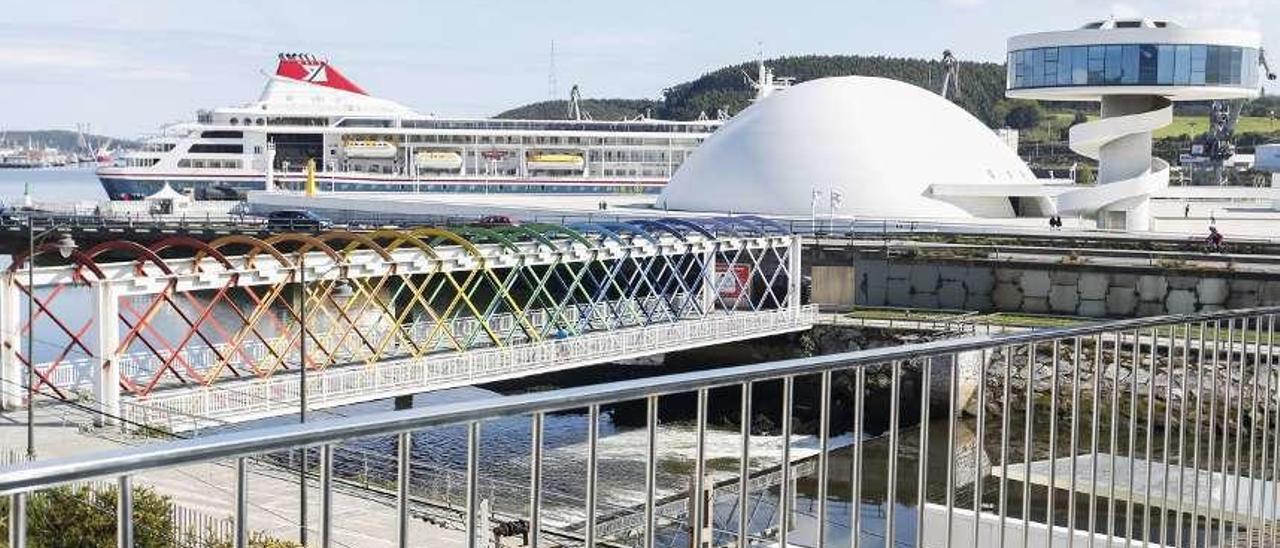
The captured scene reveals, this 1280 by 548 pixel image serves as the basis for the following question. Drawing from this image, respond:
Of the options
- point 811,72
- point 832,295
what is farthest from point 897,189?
point 811,72

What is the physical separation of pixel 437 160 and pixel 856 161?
47.4m

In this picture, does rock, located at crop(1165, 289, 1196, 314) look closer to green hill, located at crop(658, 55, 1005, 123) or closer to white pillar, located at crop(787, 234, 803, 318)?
white pillar, located at crop(787, 234, 803, 318)

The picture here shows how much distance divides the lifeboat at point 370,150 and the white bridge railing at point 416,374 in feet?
236

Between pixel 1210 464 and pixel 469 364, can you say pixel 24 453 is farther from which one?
pixel 1210 464

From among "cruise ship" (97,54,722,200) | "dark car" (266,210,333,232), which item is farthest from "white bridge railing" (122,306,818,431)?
"cruise ship" (97,54,722,200)

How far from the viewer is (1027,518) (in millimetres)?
5711

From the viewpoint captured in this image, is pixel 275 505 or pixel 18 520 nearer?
pixel 18 520

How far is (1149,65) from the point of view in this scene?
5531cm

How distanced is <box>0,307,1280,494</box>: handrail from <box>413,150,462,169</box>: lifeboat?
10324 cm

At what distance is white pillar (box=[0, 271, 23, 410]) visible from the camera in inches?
957

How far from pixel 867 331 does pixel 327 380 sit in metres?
17.0

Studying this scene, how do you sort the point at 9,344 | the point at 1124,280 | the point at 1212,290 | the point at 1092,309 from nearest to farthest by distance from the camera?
the point at 9,344 → the point at 1212,290 → the point at 1124,280 → the point at 1092,309

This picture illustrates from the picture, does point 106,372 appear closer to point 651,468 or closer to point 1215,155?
point 651,468

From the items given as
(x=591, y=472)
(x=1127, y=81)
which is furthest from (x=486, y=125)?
(x=591, y=472)
